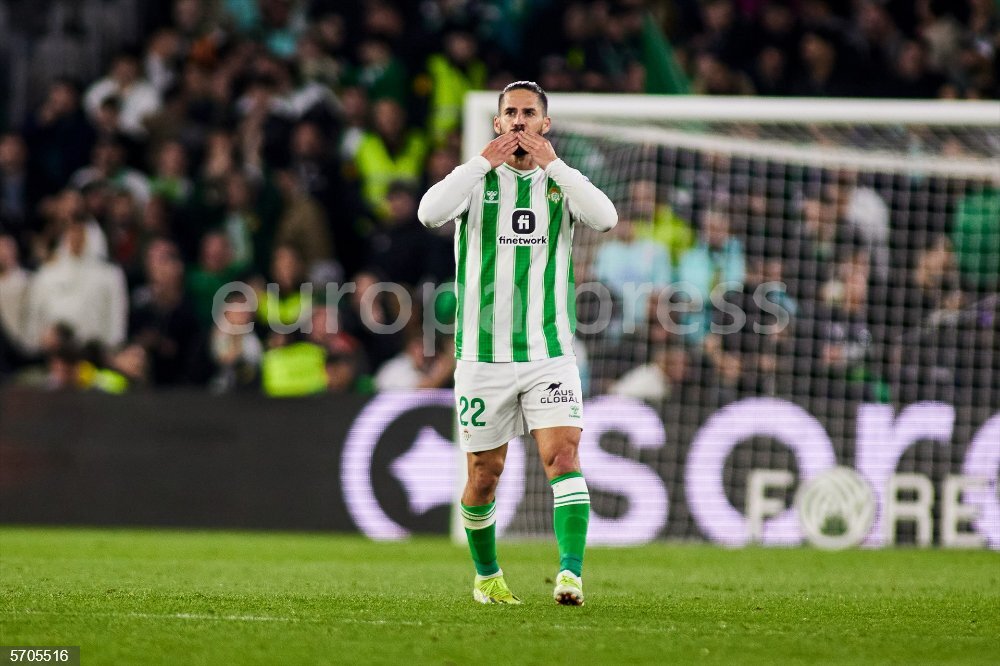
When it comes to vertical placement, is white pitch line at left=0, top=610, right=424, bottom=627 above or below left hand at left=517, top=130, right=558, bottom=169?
below

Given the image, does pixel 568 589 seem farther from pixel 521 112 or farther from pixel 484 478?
pixel 521 112

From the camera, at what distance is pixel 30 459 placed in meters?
12.7

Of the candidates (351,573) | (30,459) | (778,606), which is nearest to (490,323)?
(778,606)

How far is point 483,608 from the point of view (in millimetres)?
6258

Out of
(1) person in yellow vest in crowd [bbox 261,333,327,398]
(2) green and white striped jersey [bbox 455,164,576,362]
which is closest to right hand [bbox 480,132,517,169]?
(2) green and white striped jersey [bbox 455,164,576,362]

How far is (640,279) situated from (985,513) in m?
3.22

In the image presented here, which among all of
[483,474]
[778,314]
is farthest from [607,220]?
[778,314]

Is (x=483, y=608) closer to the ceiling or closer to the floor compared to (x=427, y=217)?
closer to the floor

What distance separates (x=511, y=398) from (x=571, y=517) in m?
0.57

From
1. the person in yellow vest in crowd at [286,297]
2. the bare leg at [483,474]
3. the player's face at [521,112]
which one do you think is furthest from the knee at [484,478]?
the person in yellow vest in crowd at [286,297]

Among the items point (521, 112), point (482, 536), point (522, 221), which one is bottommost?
point (482, 536)

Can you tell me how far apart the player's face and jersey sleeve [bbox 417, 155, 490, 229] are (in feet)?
0.60

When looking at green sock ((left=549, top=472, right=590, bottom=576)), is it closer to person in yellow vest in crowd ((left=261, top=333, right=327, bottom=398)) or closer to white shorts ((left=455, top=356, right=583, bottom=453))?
white shorts ((left=455, top=356, right=583, bottom=453))

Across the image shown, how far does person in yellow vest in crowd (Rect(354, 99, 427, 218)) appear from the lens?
14875mm
